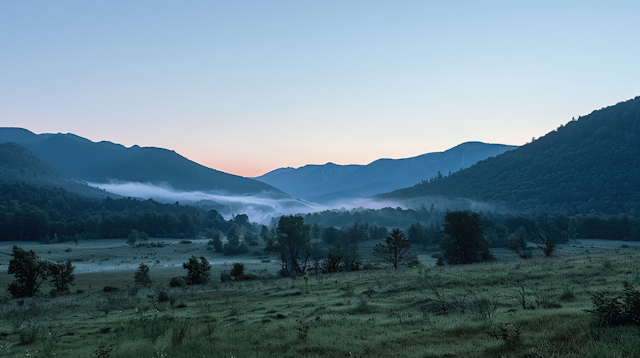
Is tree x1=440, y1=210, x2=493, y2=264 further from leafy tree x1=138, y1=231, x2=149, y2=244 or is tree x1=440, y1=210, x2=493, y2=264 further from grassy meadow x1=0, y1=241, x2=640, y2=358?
leafy tree x1=138, y1=231, x2=149, y2=244

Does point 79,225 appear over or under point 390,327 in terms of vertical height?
over

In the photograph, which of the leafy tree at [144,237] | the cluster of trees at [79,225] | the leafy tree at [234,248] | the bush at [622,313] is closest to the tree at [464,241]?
the bush at [622,313]

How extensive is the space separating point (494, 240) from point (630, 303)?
370ft

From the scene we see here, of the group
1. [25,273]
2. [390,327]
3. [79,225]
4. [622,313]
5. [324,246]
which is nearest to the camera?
[622,313]

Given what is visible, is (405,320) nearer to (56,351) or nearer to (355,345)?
(355,345)

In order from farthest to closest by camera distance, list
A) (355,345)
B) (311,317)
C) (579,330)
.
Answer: (311,317) < (355,345) < (579,330)

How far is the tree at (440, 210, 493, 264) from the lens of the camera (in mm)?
59312

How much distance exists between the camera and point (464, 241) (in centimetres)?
6041

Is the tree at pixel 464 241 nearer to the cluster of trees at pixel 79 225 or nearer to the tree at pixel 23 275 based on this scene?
the tree at pixel 23 275

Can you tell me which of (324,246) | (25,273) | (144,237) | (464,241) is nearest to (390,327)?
(25,273)

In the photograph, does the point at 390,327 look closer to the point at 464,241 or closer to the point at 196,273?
the point at 196,273

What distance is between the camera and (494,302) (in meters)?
15.0

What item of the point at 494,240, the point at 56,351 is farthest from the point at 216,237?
the point at 56,351

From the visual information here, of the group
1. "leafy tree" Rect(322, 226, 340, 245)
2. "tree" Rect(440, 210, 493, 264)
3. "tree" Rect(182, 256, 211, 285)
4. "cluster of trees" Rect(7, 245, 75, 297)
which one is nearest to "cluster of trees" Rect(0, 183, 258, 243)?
"leafy tree" Rect(322, 226, 340, 245)
